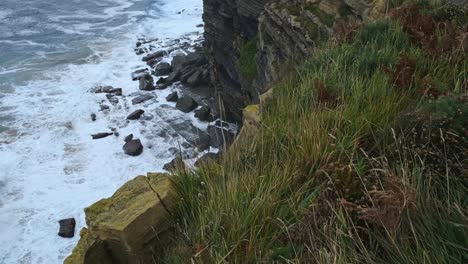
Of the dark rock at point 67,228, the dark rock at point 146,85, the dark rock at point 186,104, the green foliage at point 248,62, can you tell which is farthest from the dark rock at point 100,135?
the green foliage at point 248,62

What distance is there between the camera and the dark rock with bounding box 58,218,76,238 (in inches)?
571

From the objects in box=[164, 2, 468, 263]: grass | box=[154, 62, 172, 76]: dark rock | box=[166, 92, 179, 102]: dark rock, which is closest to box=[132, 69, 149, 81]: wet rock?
box=[154, 62, 172, 76]: dark rock

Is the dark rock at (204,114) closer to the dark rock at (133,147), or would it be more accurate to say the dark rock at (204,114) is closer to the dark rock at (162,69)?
the dark rock at (133,147)

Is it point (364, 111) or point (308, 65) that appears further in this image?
point (308, 65)

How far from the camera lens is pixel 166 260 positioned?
3.85 metres

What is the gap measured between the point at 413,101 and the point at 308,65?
2243 millimetres

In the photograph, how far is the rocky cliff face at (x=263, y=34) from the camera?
10.5 meters

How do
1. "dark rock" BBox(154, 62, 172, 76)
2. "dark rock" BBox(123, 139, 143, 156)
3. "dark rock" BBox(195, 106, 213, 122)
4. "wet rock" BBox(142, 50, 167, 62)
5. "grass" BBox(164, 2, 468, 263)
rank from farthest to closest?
"wet rock" BBox(142, 50, 167, 62) → "dark rock" BBox(154, 62, 172, 76) → "dark rock" BBox(195, 106, 213, 122) → "dark rock" BBox(123, 139, 143, 156) → "grass" BBox(164, 2, 468, 263)

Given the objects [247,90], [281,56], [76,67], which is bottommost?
[76,67]

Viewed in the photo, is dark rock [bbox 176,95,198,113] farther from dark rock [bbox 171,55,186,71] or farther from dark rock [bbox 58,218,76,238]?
dark rock [bbox 58,218,76,238]

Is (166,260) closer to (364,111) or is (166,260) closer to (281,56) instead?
(364,111)

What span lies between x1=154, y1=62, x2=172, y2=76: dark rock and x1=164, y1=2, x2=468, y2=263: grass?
72.8 ft

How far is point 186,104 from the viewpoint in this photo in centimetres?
2284

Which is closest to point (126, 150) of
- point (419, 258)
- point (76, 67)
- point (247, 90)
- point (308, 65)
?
point (247, 90)
